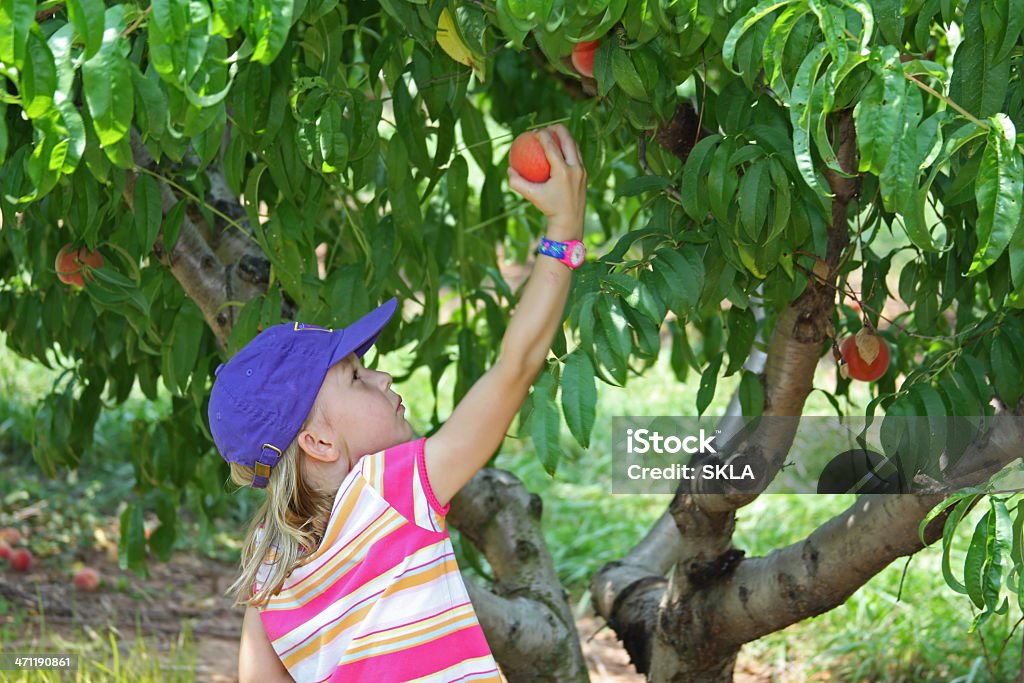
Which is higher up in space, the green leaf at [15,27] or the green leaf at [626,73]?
the green leaf at [626,73]

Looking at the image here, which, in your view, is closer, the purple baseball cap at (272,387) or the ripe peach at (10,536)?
the purple baseball cap at (272,387)

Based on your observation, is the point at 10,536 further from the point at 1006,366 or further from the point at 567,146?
the point at 1006,366

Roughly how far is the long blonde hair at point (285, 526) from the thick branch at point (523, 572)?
2.66 ft

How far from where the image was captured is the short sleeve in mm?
1435

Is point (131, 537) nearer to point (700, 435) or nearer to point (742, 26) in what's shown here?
point (700, 435)

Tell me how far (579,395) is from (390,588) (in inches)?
16.1

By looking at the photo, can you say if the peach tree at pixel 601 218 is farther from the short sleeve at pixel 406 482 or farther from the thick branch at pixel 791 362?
the short sleeve at pixel 406 482

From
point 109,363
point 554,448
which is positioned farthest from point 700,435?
point 109,363

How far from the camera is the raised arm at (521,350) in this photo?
1.43 metres

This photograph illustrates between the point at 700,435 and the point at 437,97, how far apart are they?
2.95 feet

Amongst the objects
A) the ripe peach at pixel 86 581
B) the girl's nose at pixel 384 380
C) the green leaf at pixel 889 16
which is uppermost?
the ripe peach at pixel 86 581

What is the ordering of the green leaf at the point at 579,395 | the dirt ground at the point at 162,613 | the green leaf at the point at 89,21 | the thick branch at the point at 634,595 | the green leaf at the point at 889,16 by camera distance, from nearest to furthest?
the green leaf at the point at 89,21, the green leaf at the point at 889,16, the green leaf at the point at 579,395, the thick branch at the point at 634,595, the dirt ground at the point at 162,613

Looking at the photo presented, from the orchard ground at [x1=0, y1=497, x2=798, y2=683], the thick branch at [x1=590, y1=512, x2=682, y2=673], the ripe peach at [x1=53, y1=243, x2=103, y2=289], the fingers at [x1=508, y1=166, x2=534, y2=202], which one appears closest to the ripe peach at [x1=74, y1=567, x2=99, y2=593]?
the orchard ground at [x1=0, y1=497, x2=798, y2=683]

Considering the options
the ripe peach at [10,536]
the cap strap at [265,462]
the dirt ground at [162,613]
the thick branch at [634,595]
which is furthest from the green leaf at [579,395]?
the ripe peach at [10,536]
